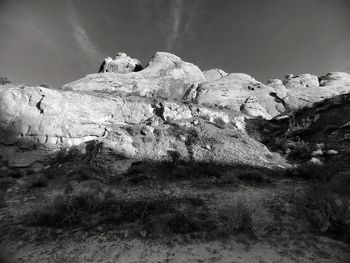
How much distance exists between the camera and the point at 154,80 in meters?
26.8

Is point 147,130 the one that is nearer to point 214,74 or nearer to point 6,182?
point 6,182

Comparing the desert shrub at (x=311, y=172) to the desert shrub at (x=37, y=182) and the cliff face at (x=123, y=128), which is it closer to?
the cliff face at (x=123, y=128)

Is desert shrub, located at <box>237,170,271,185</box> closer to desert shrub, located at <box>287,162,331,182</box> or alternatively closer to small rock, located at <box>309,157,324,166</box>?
desert shrub, located at <box>287,162,331,182</box>

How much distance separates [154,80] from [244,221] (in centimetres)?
2316

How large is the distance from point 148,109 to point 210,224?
13.1 meters

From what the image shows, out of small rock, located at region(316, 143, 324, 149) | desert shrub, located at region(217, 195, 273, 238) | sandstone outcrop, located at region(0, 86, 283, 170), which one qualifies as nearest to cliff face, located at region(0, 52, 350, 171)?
sandstone outcrop, located at region(0, 86, 283, 170)

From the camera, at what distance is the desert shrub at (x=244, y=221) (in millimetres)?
5867

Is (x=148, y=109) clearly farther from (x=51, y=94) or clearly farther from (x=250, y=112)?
(x=250, y=112)

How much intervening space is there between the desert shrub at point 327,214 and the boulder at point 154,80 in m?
18.7

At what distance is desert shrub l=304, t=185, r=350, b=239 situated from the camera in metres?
5.81

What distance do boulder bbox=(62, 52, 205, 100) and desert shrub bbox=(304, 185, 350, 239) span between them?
1871cm

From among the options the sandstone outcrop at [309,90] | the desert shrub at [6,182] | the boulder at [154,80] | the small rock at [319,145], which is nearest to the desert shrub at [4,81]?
the boulder at [154,80]

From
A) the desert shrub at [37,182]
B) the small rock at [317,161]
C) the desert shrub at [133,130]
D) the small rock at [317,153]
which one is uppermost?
the small rock at [317,153]

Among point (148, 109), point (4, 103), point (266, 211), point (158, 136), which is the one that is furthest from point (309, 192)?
point (4, 103)
